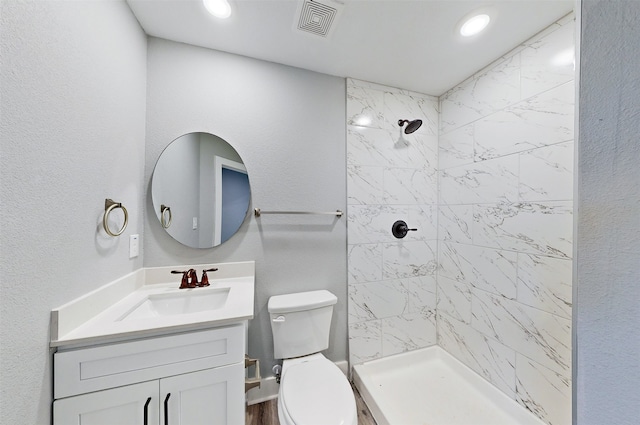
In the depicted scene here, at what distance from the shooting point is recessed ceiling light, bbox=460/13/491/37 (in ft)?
4.03

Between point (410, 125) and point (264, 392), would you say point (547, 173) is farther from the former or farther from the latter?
point (264, 392)

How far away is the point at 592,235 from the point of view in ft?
1.31

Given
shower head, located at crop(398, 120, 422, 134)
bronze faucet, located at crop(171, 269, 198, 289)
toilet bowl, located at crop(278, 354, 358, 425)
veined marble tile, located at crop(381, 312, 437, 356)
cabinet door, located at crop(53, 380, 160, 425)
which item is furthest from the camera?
veined marble tile, located at crop(381, 312, 437, 356)

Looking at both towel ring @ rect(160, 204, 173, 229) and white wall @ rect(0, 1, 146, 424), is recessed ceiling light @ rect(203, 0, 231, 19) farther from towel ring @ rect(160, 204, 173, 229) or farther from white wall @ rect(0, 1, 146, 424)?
towel ring @ rect(160, 204, 173, 229)

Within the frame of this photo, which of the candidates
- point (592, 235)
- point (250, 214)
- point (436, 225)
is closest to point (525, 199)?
point (436, 225)

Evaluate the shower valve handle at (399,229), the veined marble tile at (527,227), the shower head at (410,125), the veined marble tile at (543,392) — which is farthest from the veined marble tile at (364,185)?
the veined marble tile at (543,392)

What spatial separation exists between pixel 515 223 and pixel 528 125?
580 mm

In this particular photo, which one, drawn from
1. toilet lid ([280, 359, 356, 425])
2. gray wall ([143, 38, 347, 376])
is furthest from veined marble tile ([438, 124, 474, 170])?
toilet lid ([280, 359, 356, 425])

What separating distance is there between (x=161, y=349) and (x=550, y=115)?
215cm

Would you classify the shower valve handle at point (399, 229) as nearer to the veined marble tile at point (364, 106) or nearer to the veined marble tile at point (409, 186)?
the veined marble tile at point (409, 186)

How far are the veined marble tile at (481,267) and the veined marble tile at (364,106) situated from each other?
1.16m

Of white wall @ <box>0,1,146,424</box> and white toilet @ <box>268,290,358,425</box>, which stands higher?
white wall @ <box>0,1,146,424</box>

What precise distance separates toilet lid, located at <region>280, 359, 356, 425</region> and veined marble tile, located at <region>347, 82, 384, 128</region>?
1.64 metres

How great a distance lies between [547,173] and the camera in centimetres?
127
